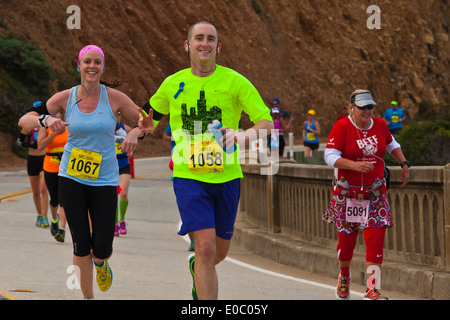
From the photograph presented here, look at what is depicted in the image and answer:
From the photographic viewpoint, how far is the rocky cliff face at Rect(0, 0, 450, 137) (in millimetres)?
42250

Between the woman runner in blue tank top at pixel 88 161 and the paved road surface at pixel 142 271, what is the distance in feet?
3.69

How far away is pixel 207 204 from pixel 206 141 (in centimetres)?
44

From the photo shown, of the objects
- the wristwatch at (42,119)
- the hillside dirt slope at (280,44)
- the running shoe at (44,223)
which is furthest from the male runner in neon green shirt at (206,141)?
the hillside dirt slope at (280,44)

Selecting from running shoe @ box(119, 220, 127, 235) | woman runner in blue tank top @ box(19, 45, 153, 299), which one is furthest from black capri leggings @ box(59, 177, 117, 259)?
running shoe @ box(119, 220, 127, 235)

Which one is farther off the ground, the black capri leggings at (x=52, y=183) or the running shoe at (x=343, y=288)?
the black capri leggings at (x=52, y=183)

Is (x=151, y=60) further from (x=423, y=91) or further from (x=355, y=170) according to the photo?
(x=355, y=170)

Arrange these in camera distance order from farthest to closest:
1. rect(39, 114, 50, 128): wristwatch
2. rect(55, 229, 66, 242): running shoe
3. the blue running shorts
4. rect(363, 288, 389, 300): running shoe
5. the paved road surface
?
rect(55, 229, 66, 242): running shoe → the paved road surface → rect(363, 288, 389, 300): running shoe → rect(39, 114, 50, 128): wristwatch → the blue running shorts

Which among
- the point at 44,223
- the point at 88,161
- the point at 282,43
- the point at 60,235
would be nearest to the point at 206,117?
the point at 88,161

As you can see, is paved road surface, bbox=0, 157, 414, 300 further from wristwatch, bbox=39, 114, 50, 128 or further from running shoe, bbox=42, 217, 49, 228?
wristwatch, bbox=39, 114, 50, 128

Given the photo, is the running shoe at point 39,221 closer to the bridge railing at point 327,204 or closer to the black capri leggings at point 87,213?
the bridge railing at point 327,204

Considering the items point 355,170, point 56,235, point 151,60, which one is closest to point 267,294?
point 355,170

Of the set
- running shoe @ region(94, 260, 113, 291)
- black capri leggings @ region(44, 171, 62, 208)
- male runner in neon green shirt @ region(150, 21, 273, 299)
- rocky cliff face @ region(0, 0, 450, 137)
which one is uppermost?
rocky cliff face @ region(0, 0, 450, 137)

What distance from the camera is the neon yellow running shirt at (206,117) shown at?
252 inches

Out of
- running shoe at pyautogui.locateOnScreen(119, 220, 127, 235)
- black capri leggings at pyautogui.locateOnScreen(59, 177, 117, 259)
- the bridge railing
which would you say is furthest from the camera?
running shoe at pyautogui.locateOnScreen(119, 220, 127, 235)
